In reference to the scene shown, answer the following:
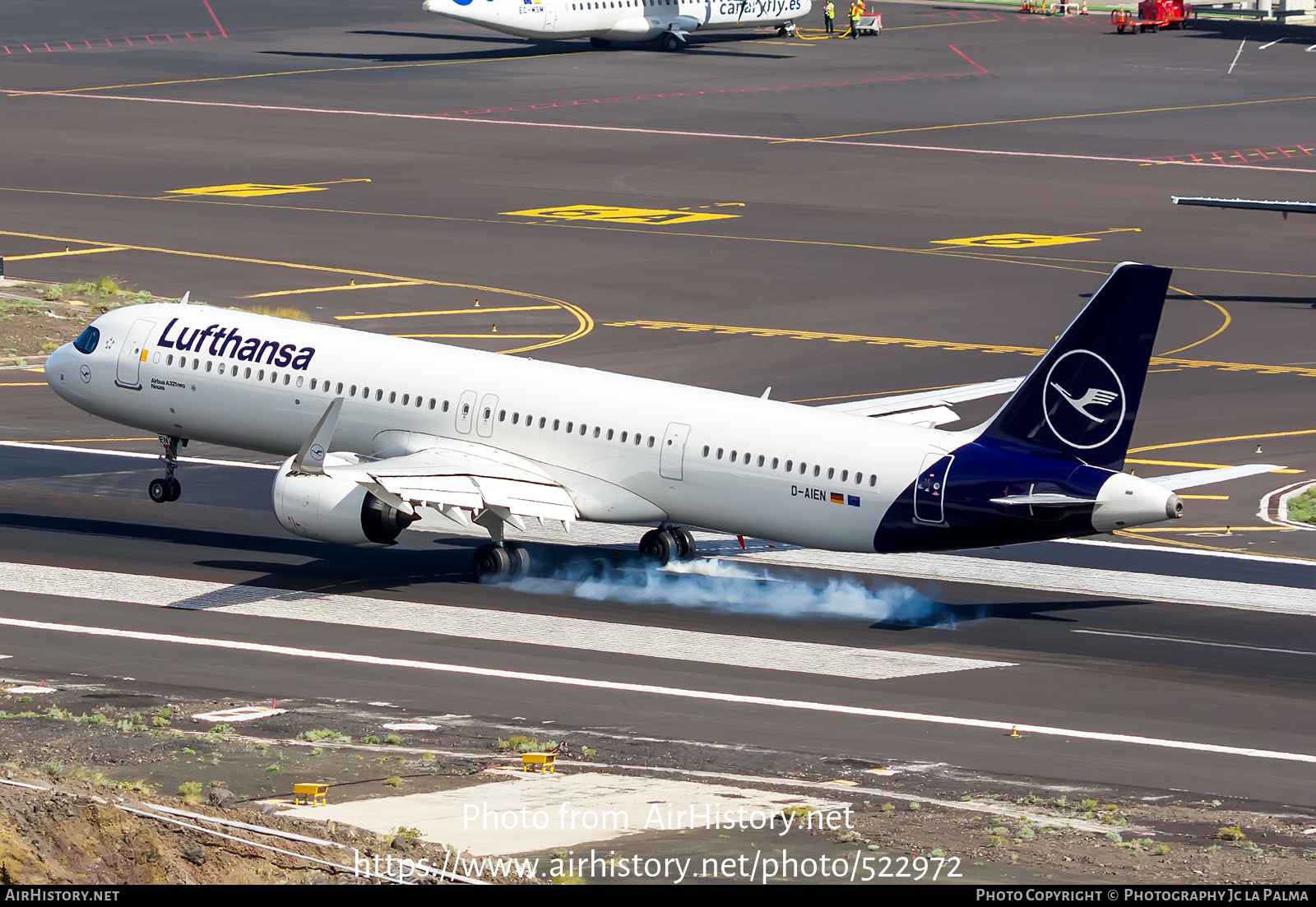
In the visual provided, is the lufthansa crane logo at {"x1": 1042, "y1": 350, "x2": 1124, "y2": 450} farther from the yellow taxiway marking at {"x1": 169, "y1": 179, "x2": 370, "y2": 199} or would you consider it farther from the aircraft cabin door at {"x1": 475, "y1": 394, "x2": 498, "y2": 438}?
the yellow taxiway marking at {"x1": 169, "y1": 179, "x2": 370, "y2": 199}

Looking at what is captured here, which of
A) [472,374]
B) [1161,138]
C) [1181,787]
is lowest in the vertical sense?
[1181,787]

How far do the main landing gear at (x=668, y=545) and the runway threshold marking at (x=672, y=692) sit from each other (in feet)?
30.4

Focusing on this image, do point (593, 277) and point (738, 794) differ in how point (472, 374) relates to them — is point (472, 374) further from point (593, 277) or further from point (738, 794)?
point (593, 277)

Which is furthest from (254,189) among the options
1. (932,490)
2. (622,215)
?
(932,490)

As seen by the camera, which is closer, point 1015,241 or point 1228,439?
point 1228,439

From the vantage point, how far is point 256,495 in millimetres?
56438

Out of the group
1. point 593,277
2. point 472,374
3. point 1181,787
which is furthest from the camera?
point 593,277

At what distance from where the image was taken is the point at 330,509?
45.2 meters

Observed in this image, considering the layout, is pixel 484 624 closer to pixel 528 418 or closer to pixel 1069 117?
pixel 528 418

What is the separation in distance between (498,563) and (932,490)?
Answer: 10574 mm

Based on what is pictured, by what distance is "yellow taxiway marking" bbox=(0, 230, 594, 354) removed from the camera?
7344 centimetres

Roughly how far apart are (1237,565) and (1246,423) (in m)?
13.8

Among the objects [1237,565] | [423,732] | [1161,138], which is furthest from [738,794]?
[1161,138]

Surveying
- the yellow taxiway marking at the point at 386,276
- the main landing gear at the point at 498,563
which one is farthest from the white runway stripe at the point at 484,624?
the yellow taxiway marking at the point at 386,276
